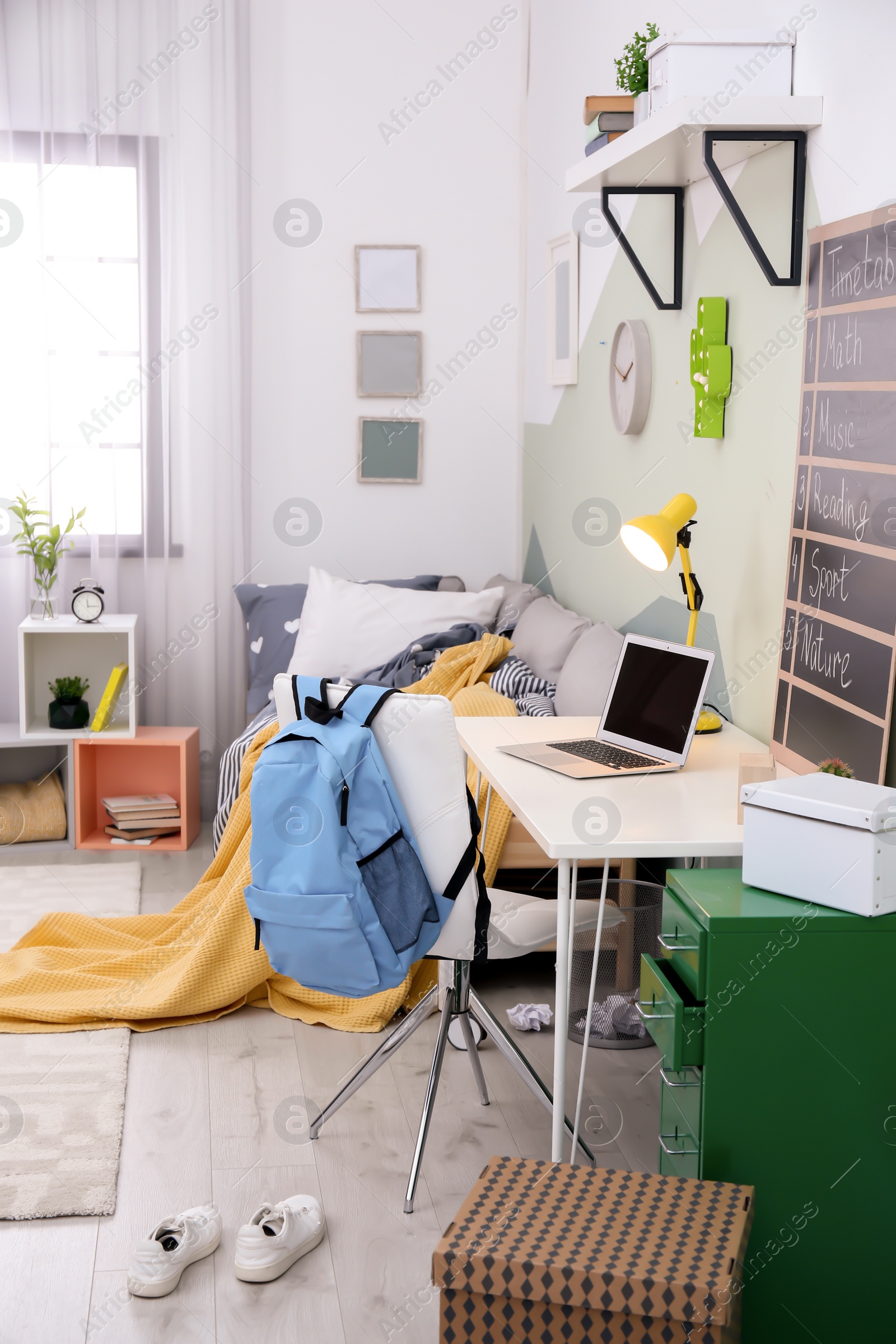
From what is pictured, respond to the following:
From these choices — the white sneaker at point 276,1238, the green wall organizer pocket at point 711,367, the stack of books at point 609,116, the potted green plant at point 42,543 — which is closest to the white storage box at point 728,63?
the stack of books at point 609,116

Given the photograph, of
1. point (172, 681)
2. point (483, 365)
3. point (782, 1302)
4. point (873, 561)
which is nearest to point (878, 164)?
point (873, 561)

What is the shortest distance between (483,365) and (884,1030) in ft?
10.7

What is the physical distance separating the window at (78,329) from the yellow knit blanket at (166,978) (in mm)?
1624

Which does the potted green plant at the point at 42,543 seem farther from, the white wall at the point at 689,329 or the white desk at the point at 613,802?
the white desk at the point at 613,802

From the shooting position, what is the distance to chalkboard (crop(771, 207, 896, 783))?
1742 mm

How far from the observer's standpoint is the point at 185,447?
4090 mm

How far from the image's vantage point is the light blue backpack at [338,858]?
184 cm

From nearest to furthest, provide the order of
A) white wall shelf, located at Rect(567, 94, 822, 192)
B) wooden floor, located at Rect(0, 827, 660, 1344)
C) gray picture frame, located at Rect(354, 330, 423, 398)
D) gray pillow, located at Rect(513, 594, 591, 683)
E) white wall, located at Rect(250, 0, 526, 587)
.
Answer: wooden floor, located at Rect(0, 827, 660, 1344), white wall shelf, located at Rect(567, 94, 822, 192), gray pillow, located at Rect(513, 594, 591, 683), white wall, located at Rect(250, 0, 526, 587), gray picture frame, located at Rect(354, 330, 423, 398)

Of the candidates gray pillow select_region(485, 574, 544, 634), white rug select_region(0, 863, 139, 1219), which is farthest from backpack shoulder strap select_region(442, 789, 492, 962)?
gray pillow select_region(485, 574, 544, 634)

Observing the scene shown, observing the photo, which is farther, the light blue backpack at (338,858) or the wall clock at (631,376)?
the wall clock at (631,376)

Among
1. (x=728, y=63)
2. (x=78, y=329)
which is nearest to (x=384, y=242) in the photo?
(x=78, y=329)

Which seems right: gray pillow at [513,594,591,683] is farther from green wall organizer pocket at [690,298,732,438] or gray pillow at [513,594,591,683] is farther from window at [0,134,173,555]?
window at [0,134,173,555]

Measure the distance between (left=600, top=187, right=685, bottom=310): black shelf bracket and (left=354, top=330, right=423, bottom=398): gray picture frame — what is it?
1558mm

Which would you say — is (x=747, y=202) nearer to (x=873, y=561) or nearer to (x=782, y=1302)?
(x=873, y=561)
